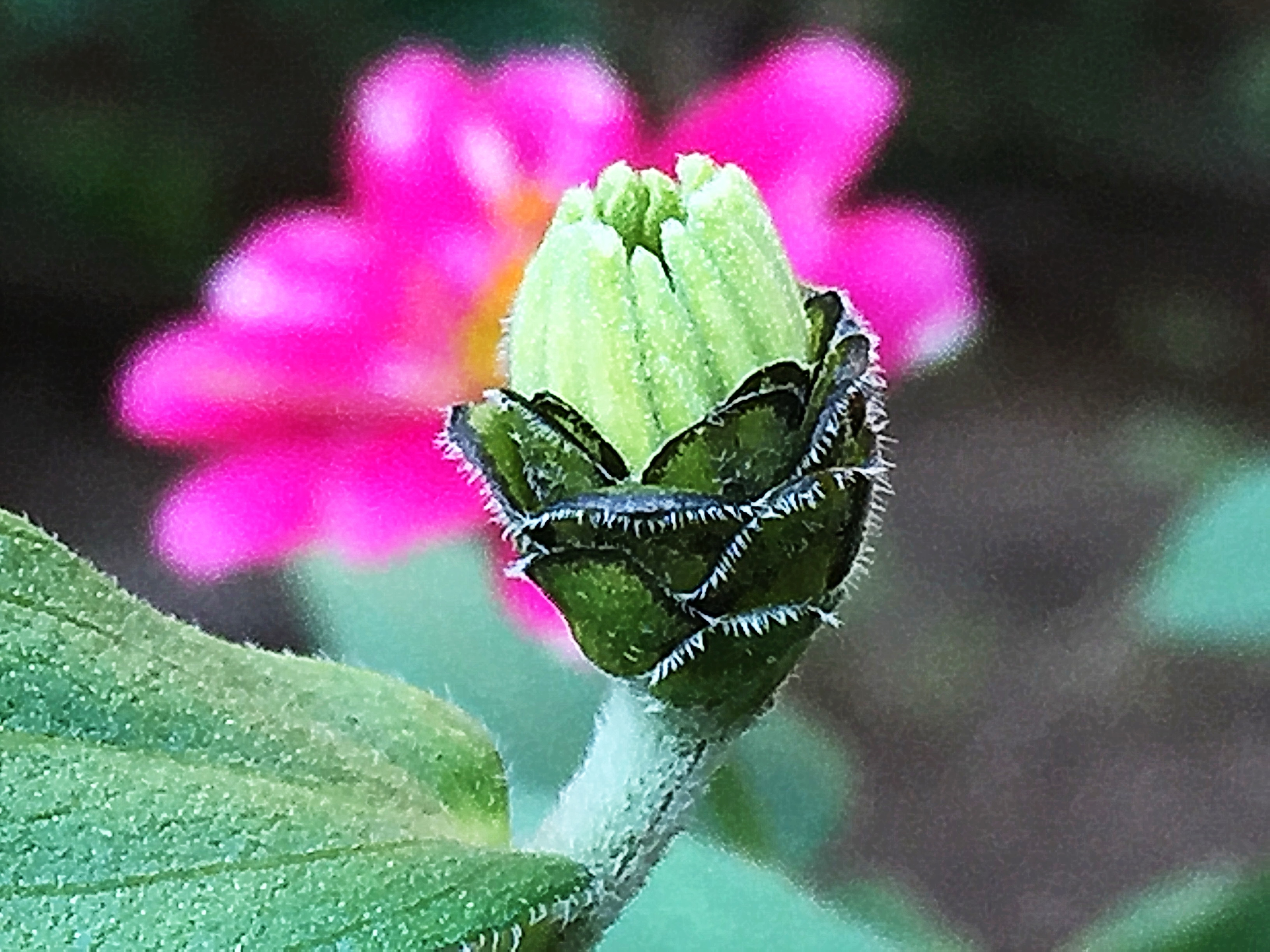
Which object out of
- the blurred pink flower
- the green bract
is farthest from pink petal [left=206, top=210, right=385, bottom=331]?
the green bract

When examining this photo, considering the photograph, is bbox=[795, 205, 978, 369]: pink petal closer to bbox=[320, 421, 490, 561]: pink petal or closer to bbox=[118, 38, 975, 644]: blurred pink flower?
bbox=[118, 38, 975, 644]: blurred pink flower

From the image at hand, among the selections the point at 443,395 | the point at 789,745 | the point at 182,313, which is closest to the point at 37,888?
the point at 443,395

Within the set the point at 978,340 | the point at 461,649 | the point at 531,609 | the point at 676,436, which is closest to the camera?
the point at 676,436

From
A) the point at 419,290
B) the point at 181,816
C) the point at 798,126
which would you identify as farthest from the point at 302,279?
the point at 181,816

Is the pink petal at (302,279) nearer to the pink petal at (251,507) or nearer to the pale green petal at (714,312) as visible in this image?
the pink petal at (251,507)

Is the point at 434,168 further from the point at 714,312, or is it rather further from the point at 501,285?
the point at 714,312

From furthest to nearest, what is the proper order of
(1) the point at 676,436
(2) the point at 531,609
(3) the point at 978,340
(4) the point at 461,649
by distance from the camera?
(3) the point at 978,340, (4) the point at 461,649, (2) the point at 531,609, (1) the point at 676,436
